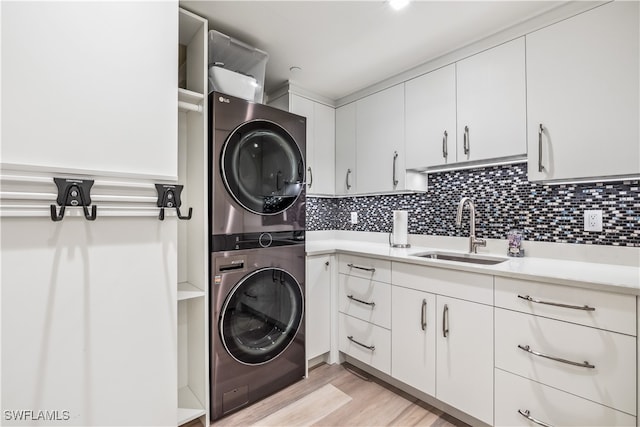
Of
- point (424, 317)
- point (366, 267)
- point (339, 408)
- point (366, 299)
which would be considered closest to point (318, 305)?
point (366, 299)

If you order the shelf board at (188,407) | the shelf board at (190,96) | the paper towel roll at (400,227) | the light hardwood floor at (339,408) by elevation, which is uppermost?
the shelf board at (190,96)

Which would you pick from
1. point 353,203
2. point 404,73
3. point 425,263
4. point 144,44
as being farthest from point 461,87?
point 144,44

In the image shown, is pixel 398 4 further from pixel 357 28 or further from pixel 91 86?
pixel 91 86

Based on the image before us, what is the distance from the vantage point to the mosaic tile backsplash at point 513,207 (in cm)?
157

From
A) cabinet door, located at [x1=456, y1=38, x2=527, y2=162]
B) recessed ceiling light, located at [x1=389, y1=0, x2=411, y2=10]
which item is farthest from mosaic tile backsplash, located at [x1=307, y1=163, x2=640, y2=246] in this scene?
recessed ceiling light, located at [x1=389, y1=0, x2=411, y2=10]

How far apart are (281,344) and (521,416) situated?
1.33 m

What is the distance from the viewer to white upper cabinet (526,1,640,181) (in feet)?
4.49

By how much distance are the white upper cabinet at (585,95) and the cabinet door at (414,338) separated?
98cm

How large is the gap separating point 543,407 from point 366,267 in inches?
44.8

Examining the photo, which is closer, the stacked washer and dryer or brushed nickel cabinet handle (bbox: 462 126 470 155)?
the stacked washer and dryer

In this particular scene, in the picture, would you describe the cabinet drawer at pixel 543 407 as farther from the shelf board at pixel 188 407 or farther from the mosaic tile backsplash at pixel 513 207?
the shelf board at pixel 188 407

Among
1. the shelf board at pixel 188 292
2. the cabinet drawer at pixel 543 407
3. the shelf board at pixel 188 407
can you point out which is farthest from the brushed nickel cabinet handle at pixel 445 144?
the shelf board at pixel 188 407

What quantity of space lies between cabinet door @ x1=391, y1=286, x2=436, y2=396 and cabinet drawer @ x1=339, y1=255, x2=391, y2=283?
121mm

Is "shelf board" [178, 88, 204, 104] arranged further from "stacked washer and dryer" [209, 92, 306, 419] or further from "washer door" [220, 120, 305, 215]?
"washer door" [220, 120, 305, 215]
